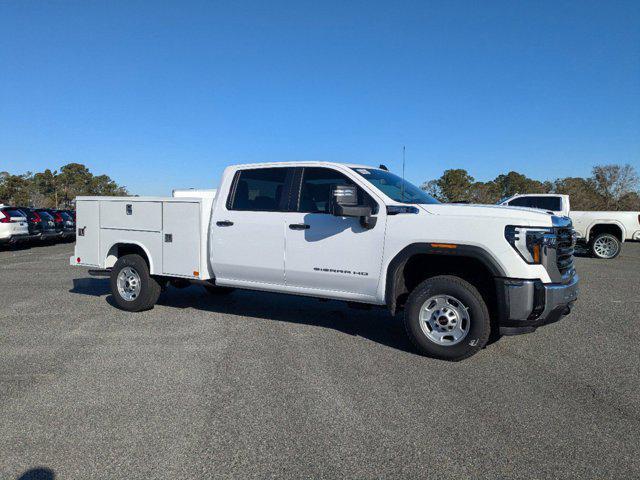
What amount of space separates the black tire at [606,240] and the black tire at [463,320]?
12.9 m

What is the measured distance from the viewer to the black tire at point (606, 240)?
15.7 meters

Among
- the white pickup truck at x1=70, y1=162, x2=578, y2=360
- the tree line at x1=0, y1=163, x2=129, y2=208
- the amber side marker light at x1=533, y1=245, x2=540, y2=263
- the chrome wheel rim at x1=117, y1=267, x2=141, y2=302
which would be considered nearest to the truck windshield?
the white pickup truck at x1=70, y1=162, x2=578, y2=360

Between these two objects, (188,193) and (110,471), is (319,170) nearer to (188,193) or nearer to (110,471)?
(188,193)

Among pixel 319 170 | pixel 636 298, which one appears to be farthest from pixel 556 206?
pixel 319 170

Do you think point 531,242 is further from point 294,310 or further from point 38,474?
point 38,474

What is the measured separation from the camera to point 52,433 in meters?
3.47

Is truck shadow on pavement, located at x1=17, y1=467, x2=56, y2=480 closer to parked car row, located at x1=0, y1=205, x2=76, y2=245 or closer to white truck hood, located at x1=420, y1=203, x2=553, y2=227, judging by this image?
white truck hood, located at x1=420, y1=203, x2=553, y2=227

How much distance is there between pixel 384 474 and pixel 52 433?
227cm

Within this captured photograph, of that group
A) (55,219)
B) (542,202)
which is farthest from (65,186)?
(542,202)

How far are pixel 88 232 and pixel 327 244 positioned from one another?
4134 millimetres

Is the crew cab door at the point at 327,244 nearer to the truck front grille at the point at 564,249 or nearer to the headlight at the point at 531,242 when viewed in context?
the headlight at the point at 531,242

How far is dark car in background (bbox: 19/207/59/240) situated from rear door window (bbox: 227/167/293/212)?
15.2m

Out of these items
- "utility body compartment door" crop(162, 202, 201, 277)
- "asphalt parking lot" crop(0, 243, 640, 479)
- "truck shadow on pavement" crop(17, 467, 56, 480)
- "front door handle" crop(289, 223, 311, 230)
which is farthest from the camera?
"utility body compartment door" crop(162, 202, 201, 277)

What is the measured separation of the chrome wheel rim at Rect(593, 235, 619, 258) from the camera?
1573 cm
